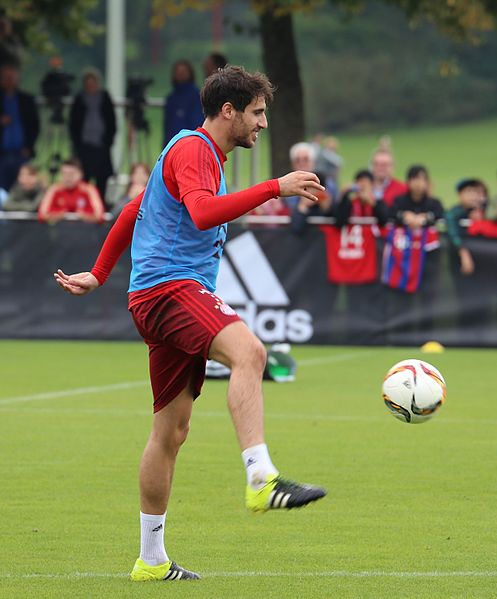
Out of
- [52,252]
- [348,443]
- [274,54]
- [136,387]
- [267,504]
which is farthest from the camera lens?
[274,54]

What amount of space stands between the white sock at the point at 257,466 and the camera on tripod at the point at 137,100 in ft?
54.9

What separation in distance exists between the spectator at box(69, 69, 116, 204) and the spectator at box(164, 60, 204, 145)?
788 millimetres

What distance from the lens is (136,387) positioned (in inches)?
579

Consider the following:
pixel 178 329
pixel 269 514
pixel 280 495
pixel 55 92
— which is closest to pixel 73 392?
pixel 269 514

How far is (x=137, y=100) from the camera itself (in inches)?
897

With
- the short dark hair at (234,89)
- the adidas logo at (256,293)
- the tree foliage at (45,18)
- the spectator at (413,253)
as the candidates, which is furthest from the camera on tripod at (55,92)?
the short dark hair at (234,89)

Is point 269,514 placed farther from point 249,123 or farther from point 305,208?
point 305,208

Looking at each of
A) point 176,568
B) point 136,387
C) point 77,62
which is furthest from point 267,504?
point 77,62

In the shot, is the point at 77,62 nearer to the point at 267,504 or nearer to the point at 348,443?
the point at 348,443

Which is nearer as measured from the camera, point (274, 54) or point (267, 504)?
point (267, 504)

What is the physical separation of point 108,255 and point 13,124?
Answer: 538 inches

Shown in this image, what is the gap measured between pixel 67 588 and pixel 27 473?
125 inches

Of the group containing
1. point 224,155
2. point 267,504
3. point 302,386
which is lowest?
point 302,386

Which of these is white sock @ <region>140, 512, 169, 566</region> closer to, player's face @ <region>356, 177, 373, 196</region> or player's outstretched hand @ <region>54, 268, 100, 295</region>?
player's outstretched hand @ <region>54, 268, 100, 295</region>
